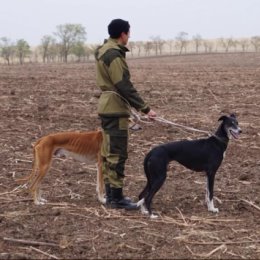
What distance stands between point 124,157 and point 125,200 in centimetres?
60

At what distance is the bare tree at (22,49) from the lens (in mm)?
82719

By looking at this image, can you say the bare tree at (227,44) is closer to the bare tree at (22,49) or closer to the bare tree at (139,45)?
the bare tree at (139,45)

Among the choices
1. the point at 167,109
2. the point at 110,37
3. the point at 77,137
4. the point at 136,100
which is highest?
the point at 110,37

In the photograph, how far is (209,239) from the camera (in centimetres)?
607

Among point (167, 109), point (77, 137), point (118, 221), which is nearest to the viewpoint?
point (118, 221)

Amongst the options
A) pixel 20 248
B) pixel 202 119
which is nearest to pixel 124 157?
pixel 20 248

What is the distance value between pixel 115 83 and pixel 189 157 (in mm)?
1448

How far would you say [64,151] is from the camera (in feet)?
25.4

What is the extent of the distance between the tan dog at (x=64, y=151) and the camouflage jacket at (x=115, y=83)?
2.13 ft

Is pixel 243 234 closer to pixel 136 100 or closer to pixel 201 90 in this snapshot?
pixel 136 100

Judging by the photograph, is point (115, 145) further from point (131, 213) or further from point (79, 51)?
point (79, 51)

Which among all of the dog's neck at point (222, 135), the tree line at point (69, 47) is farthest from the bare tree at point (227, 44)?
the dog's neck at point (222, 135)

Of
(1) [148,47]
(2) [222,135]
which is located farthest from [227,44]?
(2) [222,135]

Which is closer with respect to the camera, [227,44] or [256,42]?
[256,42]
